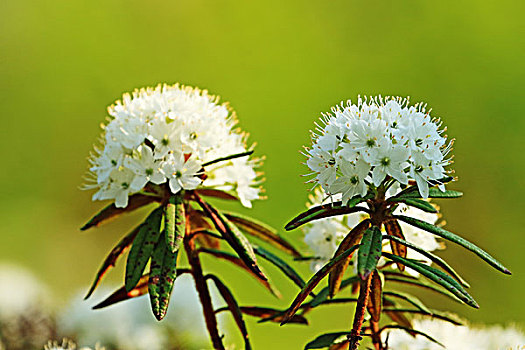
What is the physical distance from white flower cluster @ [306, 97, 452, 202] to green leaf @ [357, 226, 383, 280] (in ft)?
0.26

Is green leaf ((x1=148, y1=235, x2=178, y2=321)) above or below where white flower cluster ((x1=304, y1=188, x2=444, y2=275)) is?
below

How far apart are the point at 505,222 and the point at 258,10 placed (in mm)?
2621

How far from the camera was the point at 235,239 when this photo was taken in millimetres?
1387

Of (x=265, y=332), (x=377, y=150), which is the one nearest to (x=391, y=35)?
(x=265, y=332)

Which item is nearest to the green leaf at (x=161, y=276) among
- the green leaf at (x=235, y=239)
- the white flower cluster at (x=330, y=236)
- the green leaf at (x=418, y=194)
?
the green leaf at (x=235, y=239)

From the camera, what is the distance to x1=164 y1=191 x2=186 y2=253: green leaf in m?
1.33

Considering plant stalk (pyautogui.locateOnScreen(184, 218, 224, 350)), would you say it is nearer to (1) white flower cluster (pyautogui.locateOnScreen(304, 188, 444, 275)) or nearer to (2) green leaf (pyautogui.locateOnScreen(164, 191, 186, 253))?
(2) green leaf (pyautogui.locateOnScreen(164, 191, 186, 253))

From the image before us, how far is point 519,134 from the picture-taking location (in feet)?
16.0

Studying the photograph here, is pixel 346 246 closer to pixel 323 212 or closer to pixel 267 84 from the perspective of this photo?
pixel 323 212

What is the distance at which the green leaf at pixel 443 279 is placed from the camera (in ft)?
3.54

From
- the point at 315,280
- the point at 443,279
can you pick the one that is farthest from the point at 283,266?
the point at 443,279

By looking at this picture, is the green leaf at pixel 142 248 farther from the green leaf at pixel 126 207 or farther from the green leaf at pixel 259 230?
the green leaf at pixel 259 230

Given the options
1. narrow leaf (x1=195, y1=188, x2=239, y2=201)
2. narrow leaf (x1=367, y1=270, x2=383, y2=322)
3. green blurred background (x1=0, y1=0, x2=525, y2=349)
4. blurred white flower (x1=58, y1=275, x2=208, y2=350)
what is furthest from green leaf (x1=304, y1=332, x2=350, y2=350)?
green blurred background (x1=0, y1=0, x2=525, y2=349)

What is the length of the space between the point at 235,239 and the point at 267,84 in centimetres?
384
